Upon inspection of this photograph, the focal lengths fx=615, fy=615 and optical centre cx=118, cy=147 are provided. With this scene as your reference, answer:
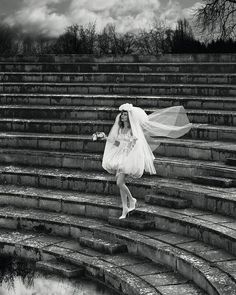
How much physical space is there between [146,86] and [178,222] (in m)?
7.10

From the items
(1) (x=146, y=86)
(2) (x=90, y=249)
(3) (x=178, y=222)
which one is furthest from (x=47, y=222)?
(1) (x=146, y=86)

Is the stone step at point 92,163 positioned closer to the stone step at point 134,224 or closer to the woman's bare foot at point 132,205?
the stone step at point 134,224

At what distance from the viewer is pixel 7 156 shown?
12.0 metres

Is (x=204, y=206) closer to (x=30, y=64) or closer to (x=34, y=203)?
(x=34, y=203)

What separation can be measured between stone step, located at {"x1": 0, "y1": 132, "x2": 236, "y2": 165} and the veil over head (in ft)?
2.92

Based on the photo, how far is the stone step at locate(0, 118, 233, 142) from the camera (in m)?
11.7

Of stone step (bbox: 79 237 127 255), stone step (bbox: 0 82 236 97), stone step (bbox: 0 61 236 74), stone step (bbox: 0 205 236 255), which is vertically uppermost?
stone step (bbox: 0 61 236 74)

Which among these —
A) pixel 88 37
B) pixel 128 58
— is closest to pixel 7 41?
pixel 88 37

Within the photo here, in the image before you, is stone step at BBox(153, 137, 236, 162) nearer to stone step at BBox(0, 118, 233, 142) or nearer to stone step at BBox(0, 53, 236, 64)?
stone step at BBox(0, 118, 233, 142)

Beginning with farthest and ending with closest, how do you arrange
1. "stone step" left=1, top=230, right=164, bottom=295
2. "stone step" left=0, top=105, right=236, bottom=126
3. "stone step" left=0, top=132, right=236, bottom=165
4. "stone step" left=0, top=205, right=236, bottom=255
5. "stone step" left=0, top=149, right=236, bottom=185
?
"stone step" left=0, top=105, right=236, bottom=126 < "stone step" left=0, top=132, right=236, bottom=165 < "stone step" left=0, top=149, right=236, bottom=185 < "stone step" left=0, top=205, right=236, bottom=255 < "stone step" left=1, top=230, right=164, bottom=295

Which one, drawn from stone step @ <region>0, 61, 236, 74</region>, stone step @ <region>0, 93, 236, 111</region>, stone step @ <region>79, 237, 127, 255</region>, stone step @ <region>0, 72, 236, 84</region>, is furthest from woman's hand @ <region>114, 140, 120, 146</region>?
stone step @ <region>0, 61, 236, 74</region>

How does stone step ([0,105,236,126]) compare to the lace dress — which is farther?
stone step ([0,105,236,126])

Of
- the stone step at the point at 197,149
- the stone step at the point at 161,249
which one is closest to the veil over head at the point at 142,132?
the stone step at the point at 197,149

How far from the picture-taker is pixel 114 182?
10156 millimetres
